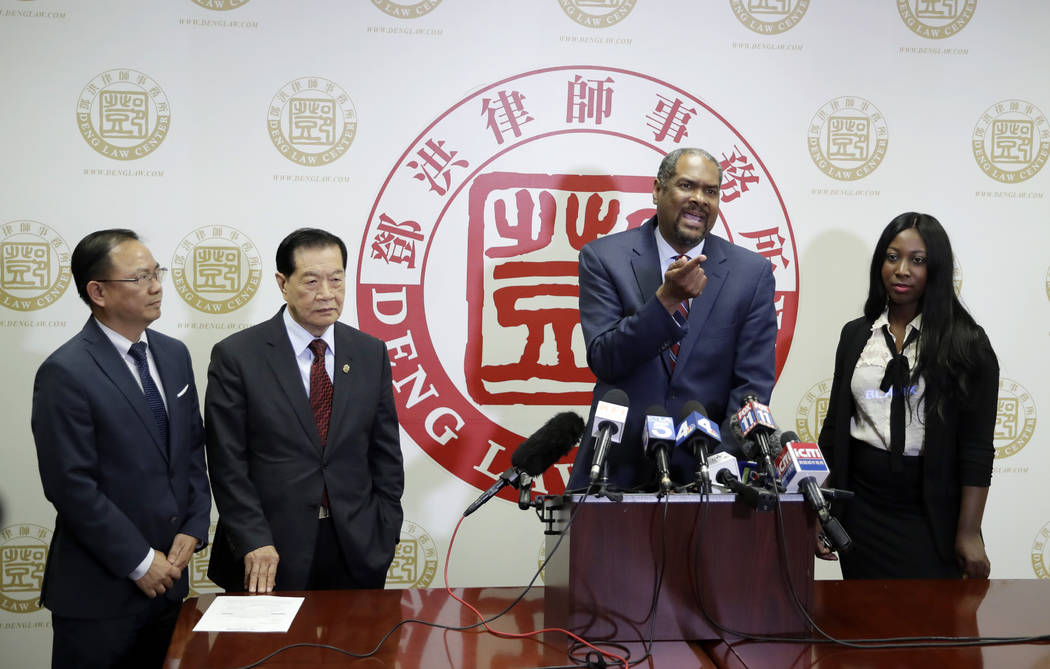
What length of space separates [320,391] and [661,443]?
1161 mm

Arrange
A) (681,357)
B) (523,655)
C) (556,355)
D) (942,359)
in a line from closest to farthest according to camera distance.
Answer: (523,655), (681,357), (942,359), (556,355)

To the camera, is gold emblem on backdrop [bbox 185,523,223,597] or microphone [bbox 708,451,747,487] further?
gold emblem on backdrop [bbox 185,523,223,597]

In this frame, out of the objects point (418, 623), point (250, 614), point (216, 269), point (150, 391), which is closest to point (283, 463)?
point (150, 391)

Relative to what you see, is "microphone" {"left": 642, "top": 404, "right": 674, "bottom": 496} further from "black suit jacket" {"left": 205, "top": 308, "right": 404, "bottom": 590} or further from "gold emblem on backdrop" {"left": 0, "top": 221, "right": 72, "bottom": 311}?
"gold emblem on backdrop" {"left": 0, "top": 221, "right": 72, "bottom": 311}

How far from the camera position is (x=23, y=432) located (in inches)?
124

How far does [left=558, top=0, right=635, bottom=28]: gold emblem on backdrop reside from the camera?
331 centimetres

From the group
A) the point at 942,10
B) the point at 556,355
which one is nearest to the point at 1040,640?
the point at 556,355

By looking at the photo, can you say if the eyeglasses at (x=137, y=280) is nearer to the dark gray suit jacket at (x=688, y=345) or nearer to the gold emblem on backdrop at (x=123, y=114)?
the gold emblem on backdrop at (x=123, y=114)

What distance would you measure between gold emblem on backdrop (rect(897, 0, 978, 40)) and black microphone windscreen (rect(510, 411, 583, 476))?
266 centimetres

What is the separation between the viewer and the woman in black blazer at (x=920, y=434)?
2445 mm

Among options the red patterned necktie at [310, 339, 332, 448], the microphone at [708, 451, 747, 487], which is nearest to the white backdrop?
the red patterned necktie at [310, 339, 332, 448]

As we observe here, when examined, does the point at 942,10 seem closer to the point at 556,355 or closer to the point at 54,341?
the point at 556,355

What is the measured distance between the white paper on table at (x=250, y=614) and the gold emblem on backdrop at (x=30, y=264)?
186cm

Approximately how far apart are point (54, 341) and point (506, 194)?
1.83 metres
